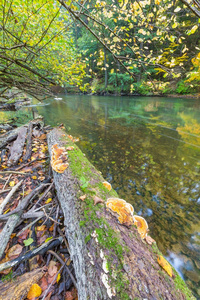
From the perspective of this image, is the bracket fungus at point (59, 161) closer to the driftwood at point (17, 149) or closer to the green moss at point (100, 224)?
the green moss at point (100, 224)

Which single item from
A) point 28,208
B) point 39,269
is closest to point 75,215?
point 39,269

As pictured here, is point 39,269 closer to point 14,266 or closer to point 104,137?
point 14,266

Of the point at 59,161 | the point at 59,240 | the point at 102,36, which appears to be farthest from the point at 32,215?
Result: the point at 102,36

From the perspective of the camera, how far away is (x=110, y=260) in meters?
1.05

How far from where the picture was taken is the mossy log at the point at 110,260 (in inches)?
36.7

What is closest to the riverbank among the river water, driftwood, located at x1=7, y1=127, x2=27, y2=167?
driftwood, located at x1=7, y1=127, x2=27, y2=167

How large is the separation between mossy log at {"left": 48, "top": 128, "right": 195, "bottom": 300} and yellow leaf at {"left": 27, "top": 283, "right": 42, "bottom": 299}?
364 mm

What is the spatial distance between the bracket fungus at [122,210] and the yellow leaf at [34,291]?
3.08ft

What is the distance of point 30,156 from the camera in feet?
11.5

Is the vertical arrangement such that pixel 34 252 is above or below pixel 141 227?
below

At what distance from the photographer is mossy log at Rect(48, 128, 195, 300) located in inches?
36.7

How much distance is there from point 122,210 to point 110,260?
1.37 ft

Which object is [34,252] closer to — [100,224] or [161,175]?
[100,224]

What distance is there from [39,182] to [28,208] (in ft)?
2.10
